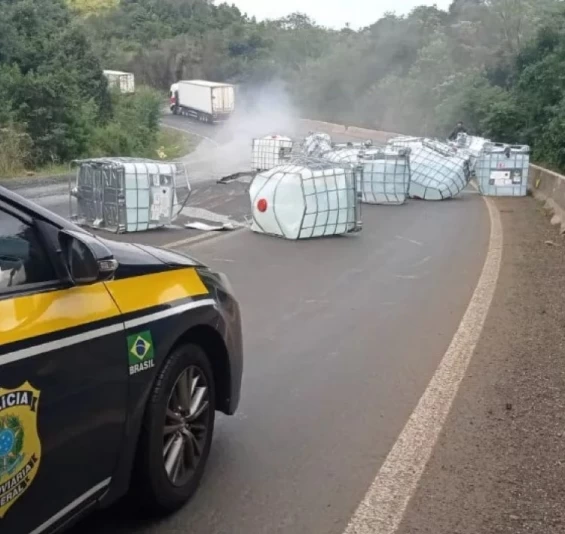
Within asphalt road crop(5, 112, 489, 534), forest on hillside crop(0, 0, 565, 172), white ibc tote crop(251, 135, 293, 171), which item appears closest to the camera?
asphalt road crop(5, 112, 489, 534)

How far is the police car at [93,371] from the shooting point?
2965mm

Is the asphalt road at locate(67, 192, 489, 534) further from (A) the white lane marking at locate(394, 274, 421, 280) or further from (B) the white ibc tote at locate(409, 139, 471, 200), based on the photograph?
(B) the white ibc tote at locate(409, 139, 471, 200)

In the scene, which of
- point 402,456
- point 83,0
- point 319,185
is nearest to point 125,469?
point 402,456

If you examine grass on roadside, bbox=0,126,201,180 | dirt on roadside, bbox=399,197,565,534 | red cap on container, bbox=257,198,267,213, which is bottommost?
grass on roadside, bbox=0,126,201,180

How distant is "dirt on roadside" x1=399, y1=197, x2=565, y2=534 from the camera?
4250 mm

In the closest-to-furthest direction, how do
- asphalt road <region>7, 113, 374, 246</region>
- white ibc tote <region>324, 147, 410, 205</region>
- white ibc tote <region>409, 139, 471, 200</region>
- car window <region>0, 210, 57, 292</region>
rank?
car window <region>0, 210, 57, 292</region>
asphalt road <region>7, 113, 374, 246</region>
white ibc tote <region>324, 147, 410, 205</region>
white ibc tote <region>409, 139, 471, 200</region>

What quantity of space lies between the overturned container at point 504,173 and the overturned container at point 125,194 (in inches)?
478

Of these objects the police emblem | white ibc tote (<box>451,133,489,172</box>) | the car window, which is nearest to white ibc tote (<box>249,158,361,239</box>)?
white ibc tote (<box>451,133,489,172</box>)

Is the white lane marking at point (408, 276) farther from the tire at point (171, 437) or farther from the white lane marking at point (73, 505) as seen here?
the white lane marking at point (73, 505)

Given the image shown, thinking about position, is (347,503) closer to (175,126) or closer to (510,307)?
(510,307)

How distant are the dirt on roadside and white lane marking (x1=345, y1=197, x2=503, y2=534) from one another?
66 millimetres

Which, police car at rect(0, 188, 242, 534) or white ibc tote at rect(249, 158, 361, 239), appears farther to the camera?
white ibc tote at rect(249, 158, 361, 239)

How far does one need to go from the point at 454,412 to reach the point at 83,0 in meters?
112

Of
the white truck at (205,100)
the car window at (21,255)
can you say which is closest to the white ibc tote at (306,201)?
the car window at (21,255)
